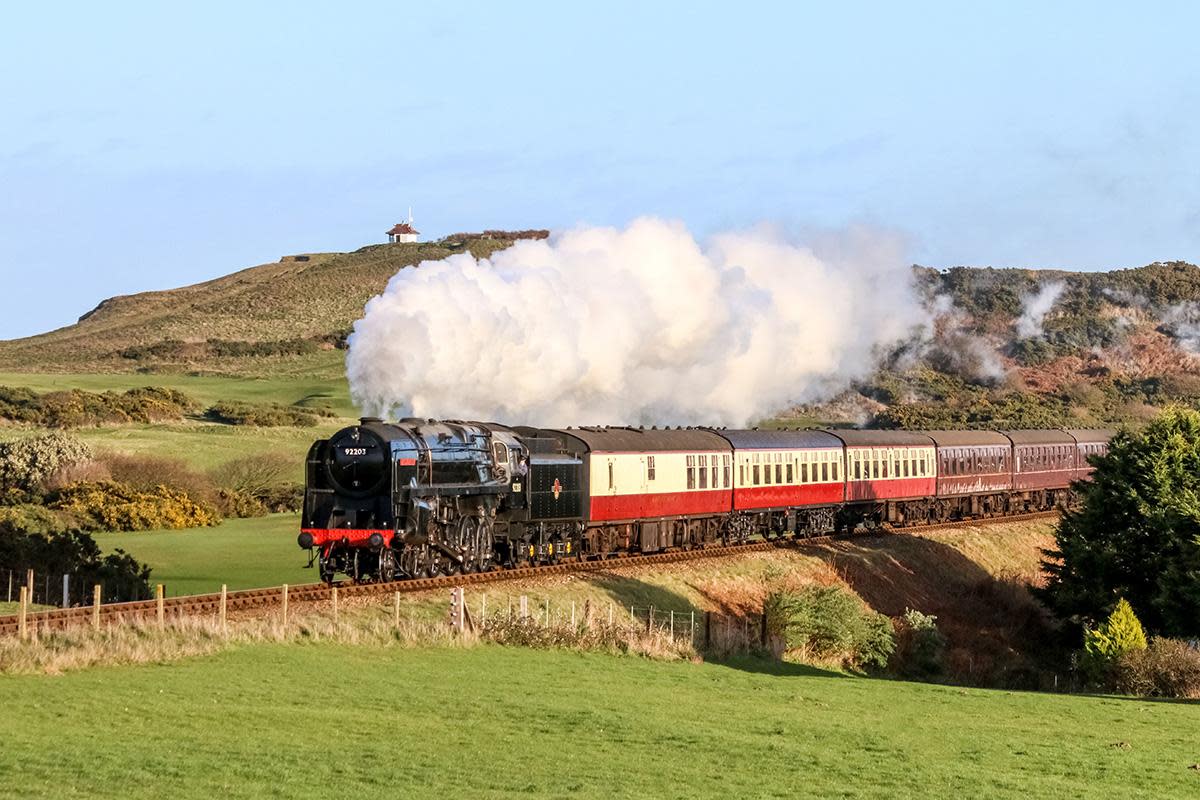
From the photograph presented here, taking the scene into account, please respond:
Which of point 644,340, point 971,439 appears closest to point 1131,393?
point 971,439

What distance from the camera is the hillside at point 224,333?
483ft

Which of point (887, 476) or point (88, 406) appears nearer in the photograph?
point (887, 476)

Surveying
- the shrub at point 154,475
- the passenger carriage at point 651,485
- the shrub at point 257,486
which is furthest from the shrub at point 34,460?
the passenger carriage at point 651,485

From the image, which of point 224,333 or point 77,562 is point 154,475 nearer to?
point 77,562

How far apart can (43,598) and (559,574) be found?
40.8 feet

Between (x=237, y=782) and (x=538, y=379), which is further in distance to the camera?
(x=538, y=379)

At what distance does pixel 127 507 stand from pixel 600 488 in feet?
74.9

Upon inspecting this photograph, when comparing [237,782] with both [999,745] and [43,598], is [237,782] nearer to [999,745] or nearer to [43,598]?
[999,745]

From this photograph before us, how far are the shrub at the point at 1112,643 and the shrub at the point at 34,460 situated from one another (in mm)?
41506

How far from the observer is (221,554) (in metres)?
50.8

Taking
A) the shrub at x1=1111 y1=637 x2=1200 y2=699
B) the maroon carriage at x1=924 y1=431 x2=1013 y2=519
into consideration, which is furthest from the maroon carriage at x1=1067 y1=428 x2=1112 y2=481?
the shrub at x1=1111 y1=637 x2=1200 y2=699

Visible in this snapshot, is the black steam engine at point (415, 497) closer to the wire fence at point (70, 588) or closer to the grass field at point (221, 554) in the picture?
the wire fence at point (70, 588)

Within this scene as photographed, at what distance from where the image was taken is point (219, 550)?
51906 mm

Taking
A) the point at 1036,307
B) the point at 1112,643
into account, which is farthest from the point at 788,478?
the point at 1036,307
